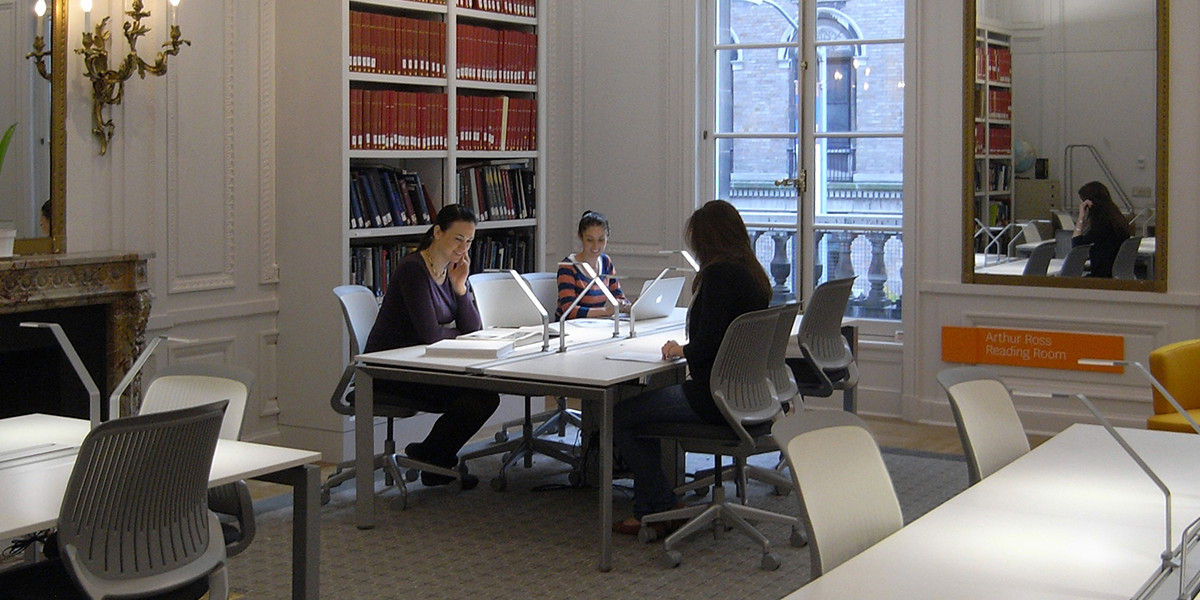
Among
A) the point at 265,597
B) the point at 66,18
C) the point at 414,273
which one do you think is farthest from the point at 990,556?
the point at 66,18

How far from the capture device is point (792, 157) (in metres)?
7.90

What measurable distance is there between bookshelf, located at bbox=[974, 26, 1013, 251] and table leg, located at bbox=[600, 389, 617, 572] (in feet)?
11.2

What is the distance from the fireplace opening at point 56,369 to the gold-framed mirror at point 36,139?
33cm

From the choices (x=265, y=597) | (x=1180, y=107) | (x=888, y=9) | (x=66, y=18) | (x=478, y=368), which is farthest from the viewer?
(x=888, y=9)

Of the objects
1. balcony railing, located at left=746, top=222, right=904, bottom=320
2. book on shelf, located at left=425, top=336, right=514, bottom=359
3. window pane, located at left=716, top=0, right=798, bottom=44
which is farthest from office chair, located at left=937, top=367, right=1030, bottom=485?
window pane, located at left=716, top=0, right=798, bottom=44

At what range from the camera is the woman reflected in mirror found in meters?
6.83

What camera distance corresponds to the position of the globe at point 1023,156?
23.2 ft

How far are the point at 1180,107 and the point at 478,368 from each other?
4017 mm

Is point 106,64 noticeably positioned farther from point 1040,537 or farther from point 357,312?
point 1040,537

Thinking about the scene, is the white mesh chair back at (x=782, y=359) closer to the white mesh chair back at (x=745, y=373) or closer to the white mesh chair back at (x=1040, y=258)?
the white mesh chair back at (x=745, y=373)

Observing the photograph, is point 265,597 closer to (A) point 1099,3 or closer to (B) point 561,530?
(B) point 561,530

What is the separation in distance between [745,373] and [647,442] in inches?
20.1

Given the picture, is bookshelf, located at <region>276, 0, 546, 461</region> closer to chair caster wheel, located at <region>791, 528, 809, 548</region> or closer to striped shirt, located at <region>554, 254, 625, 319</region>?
striped shirt, located at <region>554, 254, 625, 319</region>

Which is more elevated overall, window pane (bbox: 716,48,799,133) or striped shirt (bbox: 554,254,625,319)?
window pane (bbox: 716,48,799,133)
